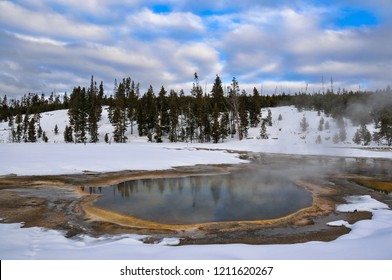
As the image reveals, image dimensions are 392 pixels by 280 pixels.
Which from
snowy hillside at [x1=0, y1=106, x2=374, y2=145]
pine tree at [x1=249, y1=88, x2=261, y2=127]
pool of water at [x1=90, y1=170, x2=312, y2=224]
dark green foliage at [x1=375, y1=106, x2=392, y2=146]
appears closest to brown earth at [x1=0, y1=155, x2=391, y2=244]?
pool of water at [x1=90, y1=170, x2=312, y2=224]

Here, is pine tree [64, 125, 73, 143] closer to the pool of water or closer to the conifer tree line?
the conifer tree line

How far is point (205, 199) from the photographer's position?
44.9 ft

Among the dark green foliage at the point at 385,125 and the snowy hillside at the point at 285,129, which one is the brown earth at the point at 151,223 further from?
the snowy hillside at the point at 285,129

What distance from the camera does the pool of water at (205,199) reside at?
1120cm

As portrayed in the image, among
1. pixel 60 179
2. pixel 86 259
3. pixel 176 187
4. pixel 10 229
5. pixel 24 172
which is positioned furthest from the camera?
pixel 24 172

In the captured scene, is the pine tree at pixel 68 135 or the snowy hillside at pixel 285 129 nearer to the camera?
the snowy hillside at pixel 285 129

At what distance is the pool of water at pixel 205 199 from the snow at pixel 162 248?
2.84 meters

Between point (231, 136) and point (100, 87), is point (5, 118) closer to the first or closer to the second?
point (100, 87)

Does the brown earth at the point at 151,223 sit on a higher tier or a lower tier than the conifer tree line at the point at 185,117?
lower

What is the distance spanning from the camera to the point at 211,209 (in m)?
12.0

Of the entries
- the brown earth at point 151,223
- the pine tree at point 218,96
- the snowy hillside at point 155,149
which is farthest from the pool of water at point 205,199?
the pine tree at point 218,96
